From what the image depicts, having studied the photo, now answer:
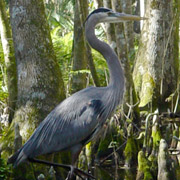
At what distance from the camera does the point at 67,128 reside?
222 inches

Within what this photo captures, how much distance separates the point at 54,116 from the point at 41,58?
1470mm

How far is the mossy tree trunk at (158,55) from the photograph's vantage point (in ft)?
34.3

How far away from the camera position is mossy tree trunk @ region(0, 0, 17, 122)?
8.54m

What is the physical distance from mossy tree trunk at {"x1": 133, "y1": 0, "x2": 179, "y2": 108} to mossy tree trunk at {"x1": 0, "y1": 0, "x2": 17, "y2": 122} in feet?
10.7

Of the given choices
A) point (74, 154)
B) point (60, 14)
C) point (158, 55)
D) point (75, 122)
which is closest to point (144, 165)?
point (74, 154)

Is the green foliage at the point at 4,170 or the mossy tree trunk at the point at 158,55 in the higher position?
the mossy tree trunk at the point at 158,55

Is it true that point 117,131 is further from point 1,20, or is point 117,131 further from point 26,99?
point 1,20

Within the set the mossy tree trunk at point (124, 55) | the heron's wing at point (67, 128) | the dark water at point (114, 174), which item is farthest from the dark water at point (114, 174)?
the heron's wing at point (67, 128)

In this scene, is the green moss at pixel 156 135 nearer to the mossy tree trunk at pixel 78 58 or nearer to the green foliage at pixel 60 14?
the mossy tree trunk at pixel 78 58

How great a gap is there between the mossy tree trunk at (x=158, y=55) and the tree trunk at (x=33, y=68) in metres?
3.99

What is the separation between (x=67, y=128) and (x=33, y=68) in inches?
59.6

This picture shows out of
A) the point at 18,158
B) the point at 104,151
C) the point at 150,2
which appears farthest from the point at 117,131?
the point at 150,2

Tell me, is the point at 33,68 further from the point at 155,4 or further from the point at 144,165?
the point at 155,4

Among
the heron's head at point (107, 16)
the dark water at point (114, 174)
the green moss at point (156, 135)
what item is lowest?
the dark water at point (114, 174)
